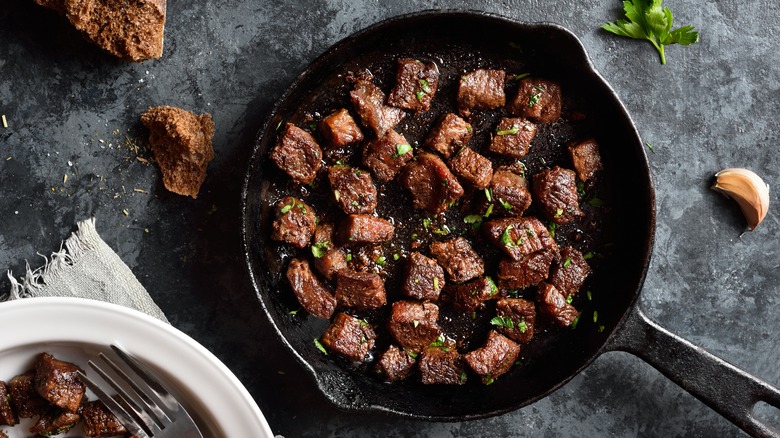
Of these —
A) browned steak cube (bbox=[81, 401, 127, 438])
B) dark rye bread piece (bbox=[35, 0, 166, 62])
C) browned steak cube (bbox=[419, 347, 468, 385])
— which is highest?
dark rye bread piece (bbox=[35, 0, 166, 62])

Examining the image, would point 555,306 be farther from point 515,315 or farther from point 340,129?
point 340,129

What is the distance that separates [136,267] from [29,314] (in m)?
0.67

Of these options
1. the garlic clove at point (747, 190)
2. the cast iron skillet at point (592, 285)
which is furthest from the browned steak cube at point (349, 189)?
the garlic clove at point (747, 190)

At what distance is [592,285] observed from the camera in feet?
14.1

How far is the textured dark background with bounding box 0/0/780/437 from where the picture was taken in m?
4.06

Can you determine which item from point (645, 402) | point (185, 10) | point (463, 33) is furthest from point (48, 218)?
point (645, 402)

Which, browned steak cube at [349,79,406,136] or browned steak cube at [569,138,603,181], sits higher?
browned steak cube at [349,79,406,136]

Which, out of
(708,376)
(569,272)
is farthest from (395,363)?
(708,376)

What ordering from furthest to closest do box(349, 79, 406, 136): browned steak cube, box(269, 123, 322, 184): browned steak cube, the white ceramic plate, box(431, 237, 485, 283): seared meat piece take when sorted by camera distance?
1. box(431, 237, 485, 283): seared meat piece
2. box(349, 79, 406, 136): browned steak cube
3. box(269, 123, 322, 184): browned steak cube
4. the white ceramic plate

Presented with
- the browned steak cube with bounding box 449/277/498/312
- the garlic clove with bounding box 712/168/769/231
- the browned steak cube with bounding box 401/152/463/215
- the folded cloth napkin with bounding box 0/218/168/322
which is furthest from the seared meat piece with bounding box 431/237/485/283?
the folded cloth napkin with bounding box 0/218/168/322

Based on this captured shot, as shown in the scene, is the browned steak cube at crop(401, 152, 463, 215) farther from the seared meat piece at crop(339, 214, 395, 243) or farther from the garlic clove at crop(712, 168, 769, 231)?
the garlic clove at crop(712, 168, 769, 231)

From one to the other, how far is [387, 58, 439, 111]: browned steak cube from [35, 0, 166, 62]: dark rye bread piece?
1.32 metres

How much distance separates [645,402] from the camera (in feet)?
14.3

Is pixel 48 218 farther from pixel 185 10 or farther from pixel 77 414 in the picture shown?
pixel 185 10
